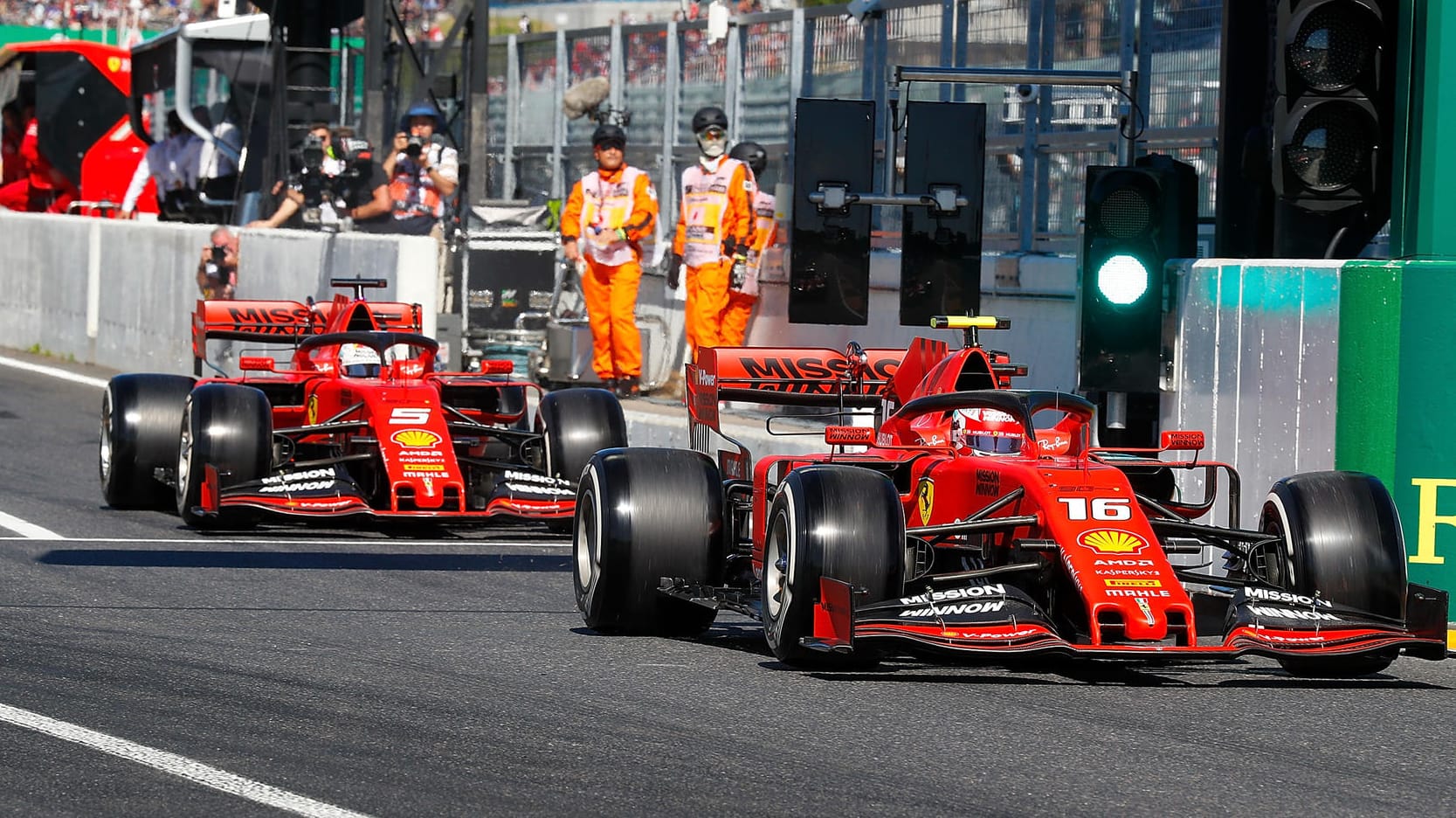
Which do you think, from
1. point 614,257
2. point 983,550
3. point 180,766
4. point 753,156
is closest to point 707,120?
point 753,156

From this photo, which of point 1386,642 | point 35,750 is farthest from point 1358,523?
point 35,750

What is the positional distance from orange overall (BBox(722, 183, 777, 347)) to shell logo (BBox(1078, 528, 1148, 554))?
33.4 feet

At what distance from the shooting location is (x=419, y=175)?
22.4m

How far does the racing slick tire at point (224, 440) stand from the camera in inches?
490

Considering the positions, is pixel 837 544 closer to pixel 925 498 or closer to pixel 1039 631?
pixel 1039 631

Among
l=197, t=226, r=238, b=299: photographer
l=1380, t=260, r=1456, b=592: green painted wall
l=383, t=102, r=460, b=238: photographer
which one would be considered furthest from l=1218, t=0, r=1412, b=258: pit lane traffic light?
l=383, t=102, r=460, b=238: photographer

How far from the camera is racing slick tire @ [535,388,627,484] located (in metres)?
13.2

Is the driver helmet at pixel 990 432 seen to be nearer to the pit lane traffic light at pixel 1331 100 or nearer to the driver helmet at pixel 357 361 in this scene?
the pit lane traffic light at pixel 1331 100

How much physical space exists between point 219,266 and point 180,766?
15024 mm

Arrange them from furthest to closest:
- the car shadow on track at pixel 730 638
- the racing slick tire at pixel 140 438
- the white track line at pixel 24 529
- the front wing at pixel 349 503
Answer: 1. the racing slick tire at pixel 140 438
2. the front wing at pixel 349 503
3. the white track line at pixel 24 529
4. the car shadow on track at pixel 730 638

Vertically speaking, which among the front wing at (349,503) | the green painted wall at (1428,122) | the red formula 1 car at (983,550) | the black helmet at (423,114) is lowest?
the front wing at (349,503)

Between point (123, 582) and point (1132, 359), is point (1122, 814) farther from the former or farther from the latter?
point (123, 582)

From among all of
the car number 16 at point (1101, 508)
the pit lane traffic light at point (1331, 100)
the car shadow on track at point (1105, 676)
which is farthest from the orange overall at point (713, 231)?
the car number 16 at point (1101, 508)

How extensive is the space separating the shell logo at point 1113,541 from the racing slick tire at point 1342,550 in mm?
661
